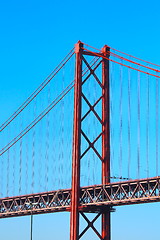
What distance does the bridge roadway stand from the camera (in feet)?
298

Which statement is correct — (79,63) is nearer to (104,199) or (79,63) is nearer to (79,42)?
(79,42)

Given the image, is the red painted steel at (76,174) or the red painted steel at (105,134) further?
the red painted steel at (105,134)

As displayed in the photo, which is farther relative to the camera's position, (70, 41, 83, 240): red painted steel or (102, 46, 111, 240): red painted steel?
(102, 46, 111, 240): red painted steel

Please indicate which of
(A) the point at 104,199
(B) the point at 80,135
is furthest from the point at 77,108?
(A) the point at 104,199

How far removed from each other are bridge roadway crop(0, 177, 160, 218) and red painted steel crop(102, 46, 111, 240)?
62.6 inches

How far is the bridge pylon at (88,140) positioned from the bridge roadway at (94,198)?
0.95m

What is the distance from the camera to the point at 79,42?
10400cm

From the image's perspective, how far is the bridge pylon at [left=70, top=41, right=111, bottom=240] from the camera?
325 ft

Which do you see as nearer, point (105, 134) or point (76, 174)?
point (76, 174)

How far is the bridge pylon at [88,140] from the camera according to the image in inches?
3895

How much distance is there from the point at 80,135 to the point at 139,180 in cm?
1080

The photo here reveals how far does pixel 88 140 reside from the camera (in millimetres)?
102625

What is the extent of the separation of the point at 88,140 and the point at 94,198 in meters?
6.95

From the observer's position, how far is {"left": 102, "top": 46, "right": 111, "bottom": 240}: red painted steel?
328ft
